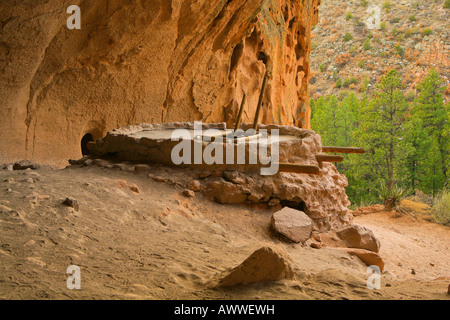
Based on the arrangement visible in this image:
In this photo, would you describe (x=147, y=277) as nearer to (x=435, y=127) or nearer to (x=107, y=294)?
(x=107, y=294)

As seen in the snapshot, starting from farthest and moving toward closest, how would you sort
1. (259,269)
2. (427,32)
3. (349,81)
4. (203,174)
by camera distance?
(427,32) → (349,81) → (203,174) → (259,269)

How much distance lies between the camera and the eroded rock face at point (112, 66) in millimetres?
5078

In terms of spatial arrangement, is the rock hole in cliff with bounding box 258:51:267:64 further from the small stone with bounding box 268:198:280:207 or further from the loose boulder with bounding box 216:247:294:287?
the loose boulder with bounding box 216:247:294:287

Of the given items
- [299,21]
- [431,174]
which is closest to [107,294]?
[299,21]

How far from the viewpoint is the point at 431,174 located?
14.9 m

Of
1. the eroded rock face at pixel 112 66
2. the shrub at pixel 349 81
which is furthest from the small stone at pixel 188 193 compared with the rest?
the shrub at pixel 349 81

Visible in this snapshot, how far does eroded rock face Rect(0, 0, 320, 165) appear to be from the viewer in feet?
16.7

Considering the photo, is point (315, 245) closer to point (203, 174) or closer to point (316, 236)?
point (316, 236)

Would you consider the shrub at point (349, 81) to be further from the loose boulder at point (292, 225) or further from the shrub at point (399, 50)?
the loose boulder at point (292, 225)

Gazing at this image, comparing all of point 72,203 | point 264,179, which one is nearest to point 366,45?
point 264,179

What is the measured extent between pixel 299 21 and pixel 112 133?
377 inches

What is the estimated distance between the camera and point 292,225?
3.39 m

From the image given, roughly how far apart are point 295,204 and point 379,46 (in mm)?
34548

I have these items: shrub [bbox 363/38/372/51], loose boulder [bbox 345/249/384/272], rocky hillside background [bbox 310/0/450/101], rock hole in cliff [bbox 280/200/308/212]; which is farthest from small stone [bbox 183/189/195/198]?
shrub [bbox 363/38/372/51]
